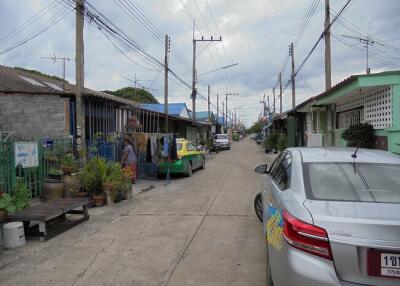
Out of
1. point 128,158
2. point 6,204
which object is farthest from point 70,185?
point 128,158

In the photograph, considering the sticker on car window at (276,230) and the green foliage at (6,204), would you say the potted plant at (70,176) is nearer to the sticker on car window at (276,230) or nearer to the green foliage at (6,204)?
the green foliage at (6,204)

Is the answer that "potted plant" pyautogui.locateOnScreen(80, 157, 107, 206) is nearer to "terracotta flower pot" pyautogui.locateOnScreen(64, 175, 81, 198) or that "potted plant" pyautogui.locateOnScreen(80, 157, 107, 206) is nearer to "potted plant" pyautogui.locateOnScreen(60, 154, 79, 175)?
"terracotta flower pot" pyautogui.locateOnScreen(64, 175, 81, 198)

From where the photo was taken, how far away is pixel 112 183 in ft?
34.1

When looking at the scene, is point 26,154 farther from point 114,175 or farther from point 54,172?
point 114,175

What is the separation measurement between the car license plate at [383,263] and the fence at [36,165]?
277 inches

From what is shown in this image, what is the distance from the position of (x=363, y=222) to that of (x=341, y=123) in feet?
54.5

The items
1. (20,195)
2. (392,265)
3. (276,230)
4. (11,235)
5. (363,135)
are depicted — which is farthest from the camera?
(363,135)

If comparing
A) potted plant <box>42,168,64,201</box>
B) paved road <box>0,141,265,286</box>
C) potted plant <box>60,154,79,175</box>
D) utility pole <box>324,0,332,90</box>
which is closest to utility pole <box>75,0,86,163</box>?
potted plant <box>60,154,79,175</box>

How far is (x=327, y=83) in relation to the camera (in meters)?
18.9

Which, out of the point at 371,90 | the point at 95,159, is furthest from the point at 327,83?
the point at 95,159

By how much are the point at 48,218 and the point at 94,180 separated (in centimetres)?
352

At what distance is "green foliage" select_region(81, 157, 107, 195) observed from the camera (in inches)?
408

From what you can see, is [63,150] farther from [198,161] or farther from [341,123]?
[341,123]

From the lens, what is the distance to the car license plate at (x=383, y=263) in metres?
2.90
